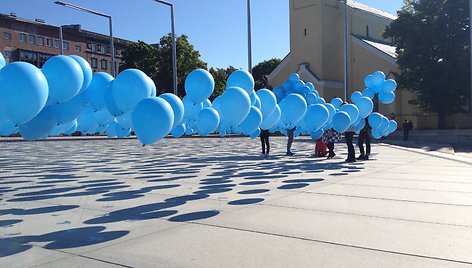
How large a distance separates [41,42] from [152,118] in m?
79.3

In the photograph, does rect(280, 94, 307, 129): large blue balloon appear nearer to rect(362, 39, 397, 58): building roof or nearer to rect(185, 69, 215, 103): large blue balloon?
rect(185, 69, 215, 103): large blue balloon

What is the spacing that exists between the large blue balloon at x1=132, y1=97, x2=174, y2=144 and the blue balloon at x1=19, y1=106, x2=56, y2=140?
181cm

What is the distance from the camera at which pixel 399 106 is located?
46.0 meters

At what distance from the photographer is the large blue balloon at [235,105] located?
8.53 m

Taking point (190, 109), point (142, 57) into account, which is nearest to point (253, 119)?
point (190, 109)

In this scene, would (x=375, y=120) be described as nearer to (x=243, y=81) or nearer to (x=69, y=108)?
(x=243, y=81)

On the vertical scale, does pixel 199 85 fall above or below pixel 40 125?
above

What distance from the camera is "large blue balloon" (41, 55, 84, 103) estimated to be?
688 cm

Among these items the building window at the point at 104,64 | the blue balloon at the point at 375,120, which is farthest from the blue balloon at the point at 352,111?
the building window at the point at 104,64

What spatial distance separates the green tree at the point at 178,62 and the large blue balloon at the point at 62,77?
45845 mm

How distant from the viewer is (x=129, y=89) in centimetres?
727

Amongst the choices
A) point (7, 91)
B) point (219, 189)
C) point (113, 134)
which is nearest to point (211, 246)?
point (7, 91)

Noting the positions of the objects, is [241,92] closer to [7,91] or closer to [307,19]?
[7,91]

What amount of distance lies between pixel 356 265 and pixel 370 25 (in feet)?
178
